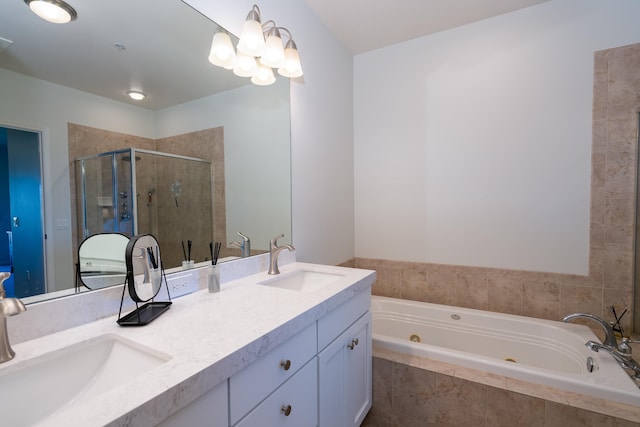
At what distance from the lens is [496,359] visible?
5.06 feet

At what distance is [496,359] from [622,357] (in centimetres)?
57

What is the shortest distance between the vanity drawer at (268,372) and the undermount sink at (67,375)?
208 mm

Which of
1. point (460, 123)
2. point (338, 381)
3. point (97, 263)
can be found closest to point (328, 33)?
point (460, 123)

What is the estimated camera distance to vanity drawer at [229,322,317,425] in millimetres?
729

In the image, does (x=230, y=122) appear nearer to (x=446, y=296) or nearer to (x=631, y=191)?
(x=446, y=296)

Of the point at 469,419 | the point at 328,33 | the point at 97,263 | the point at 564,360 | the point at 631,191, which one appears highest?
the point at 328,33

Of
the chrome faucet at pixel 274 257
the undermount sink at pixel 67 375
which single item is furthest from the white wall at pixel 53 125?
the chrome faucet at pixel 274 257

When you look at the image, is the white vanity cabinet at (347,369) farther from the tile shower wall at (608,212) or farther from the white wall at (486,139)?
the tile shower wall at (608,212)

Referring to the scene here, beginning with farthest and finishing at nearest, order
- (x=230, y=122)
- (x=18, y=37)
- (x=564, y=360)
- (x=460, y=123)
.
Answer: (x=460, y=123) < (x=564, y=360) < (x=230, y=122) < (x=18, y=37)

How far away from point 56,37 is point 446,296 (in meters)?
2.66

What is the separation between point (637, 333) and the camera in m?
1.77

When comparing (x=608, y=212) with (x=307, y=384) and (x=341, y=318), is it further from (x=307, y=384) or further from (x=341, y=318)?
(x=307, y=384)

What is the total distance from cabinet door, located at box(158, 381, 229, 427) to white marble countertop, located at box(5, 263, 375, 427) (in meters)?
0.03

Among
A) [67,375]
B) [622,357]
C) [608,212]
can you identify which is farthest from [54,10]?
[608,212]
